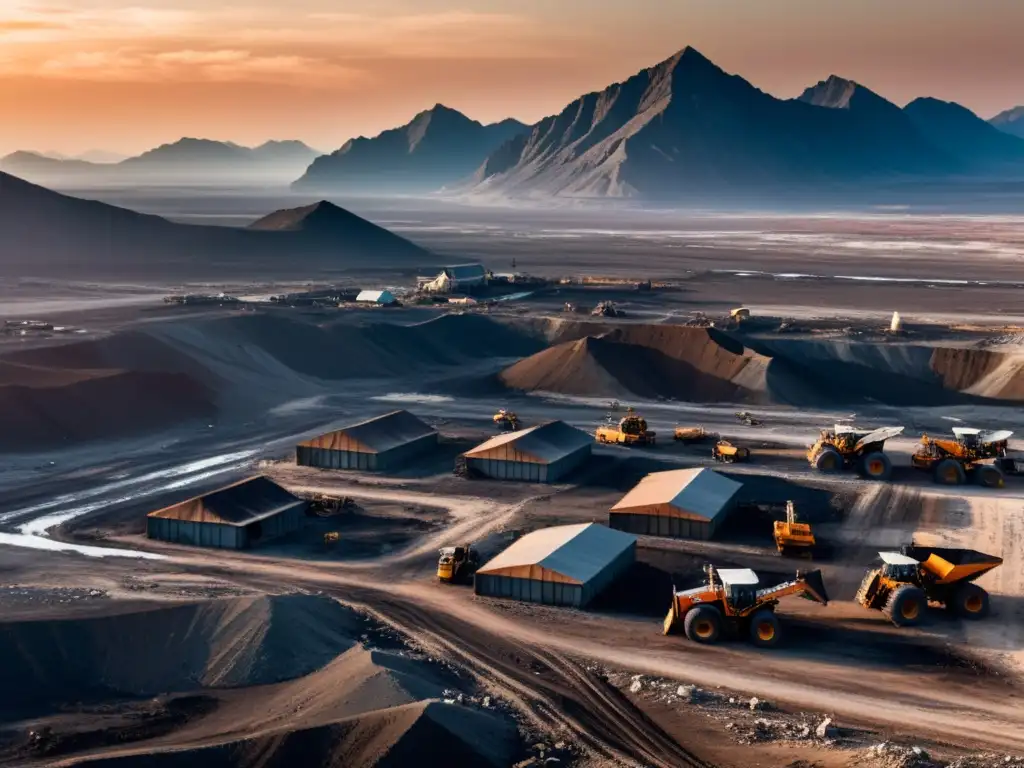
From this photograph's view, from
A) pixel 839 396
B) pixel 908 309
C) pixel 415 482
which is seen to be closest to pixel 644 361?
pixel 839 396

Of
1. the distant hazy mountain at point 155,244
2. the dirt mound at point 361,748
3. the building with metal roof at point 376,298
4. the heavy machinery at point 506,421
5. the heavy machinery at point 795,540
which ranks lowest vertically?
the dirt mound at point 361,748

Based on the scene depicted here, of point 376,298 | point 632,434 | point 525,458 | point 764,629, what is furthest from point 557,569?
point 376,298

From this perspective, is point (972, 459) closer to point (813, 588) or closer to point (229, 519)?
point (813, 588)

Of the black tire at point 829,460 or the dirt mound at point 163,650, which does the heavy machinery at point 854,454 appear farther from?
the dirt mound at point 163,650

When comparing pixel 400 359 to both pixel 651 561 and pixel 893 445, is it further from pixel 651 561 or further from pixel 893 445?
pixel 651 561

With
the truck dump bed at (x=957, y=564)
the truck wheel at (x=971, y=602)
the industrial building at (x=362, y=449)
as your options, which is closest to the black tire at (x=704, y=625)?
the truck dump bed at (x=957, y=564)

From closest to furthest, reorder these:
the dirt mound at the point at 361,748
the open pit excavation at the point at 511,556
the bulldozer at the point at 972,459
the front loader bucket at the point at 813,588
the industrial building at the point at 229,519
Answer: the dirt mound at the point at 361,748, the open pit excavation at the point at 511,556, the front loader bucket at the point at 813,588, the industrial building at the point at 229,519, the bulldozer at the point at 972,459
